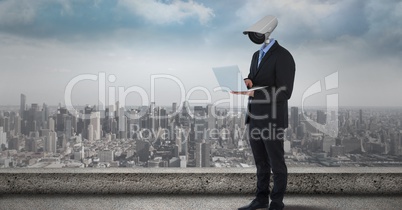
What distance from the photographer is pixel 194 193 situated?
2.57 meters

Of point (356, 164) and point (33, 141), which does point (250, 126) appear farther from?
point (33, 141)

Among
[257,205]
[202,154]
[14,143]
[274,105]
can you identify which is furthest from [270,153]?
[14,143]

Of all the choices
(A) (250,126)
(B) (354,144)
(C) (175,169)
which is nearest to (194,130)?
(C) (175,169)

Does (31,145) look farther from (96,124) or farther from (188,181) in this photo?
(188,181)

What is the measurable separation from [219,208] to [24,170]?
143 centimetres

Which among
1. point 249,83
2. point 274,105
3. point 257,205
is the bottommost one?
point 257,205

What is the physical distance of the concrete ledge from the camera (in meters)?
2.55

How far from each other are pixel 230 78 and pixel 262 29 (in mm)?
312

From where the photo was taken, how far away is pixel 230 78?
1.94m

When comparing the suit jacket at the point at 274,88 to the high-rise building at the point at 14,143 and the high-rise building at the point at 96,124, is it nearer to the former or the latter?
the high-rise building at the point at 96,124

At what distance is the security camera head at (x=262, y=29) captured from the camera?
1983 mm

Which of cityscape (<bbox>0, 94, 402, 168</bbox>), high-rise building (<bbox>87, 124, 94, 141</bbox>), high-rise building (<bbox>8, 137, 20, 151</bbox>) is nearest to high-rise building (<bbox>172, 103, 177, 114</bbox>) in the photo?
cityscape (<bbox>0, 94, 402, 168</bbox>)

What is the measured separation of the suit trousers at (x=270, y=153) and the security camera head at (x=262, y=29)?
0.44m

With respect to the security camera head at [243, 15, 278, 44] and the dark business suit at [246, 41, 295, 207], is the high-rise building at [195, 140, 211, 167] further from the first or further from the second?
the security camera head at [243, 15, 278, 44]
